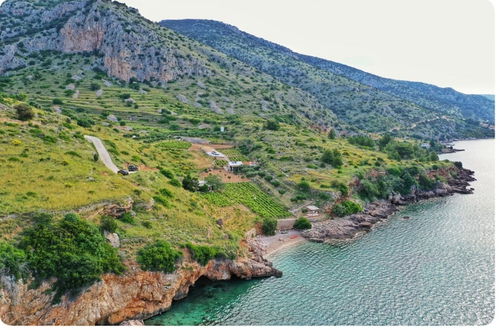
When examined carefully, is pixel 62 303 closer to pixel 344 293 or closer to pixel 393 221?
pixel 344 293

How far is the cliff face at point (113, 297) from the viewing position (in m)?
30.1

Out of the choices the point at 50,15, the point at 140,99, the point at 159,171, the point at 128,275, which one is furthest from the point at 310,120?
the point at 128,275

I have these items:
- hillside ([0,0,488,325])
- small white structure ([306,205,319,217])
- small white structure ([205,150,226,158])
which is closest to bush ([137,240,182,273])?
hillside ([0,0,488,325])

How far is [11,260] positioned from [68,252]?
469cm

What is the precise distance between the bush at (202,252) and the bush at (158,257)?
2209mm

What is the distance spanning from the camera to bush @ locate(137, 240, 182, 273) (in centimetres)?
3872

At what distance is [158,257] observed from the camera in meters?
39.4

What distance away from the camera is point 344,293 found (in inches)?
1692

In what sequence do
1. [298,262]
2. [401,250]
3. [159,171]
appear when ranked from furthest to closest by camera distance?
[159,171], [401,250], [298,262]

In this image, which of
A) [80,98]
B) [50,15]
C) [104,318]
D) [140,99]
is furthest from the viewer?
[50,15]

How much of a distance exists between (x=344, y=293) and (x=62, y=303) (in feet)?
97.4

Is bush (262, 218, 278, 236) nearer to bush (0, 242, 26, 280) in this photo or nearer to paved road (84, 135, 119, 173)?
paved road (84, 135, 119, 173)

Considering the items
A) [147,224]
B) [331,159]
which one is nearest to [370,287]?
[147,224]

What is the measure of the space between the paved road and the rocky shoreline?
33210mm
